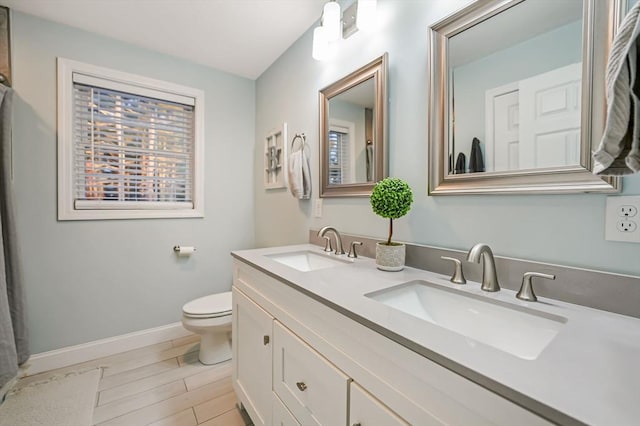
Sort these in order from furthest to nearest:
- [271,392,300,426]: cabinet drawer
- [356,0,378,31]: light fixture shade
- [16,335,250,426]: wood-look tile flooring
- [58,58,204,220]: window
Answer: [58,58,204,220]: window → [16,335,250,426]: wood-look tile flooring → [356,0,378,31]: light fixture shade → [271,392,300,426]: cabinet drawer

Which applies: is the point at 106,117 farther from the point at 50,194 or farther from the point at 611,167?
the point at 611,167

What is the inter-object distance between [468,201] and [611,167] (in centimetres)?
48

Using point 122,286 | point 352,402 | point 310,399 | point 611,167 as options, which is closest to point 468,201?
point 611,167

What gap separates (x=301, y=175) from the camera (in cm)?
186

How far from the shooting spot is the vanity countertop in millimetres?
367

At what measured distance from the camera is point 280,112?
226cm

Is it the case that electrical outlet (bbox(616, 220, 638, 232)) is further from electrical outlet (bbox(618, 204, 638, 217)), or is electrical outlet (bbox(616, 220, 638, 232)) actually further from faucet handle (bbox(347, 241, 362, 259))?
faucet handle (bbox(347, 241, 362, 259))

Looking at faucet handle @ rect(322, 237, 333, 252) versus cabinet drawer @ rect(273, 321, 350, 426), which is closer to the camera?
cabinet drawer @ rect(273, 321, 350, 426)

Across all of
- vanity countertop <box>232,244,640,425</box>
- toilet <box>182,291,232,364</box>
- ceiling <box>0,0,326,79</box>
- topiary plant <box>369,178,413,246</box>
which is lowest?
toilet <box>182,291,232,364</box>

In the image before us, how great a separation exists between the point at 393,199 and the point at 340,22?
112 centimetres

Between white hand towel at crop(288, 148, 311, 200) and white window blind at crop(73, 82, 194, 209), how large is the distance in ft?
3.77

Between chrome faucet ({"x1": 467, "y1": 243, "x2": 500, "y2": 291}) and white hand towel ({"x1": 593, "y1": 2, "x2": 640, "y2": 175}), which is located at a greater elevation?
white hand towel ({"x1": 593, "y1": 2, "x2": 640, "y2": 175})

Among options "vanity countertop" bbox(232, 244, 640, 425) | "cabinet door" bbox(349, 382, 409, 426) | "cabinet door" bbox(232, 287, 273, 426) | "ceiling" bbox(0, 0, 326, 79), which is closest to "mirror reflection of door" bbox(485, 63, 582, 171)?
"vanity countertop" bbox(232, 244, 640, 425)

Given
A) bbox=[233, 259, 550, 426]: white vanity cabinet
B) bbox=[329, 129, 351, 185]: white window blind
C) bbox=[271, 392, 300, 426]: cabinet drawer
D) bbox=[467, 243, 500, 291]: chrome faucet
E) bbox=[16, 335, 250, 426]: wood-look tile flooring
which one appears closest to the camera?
bbox=[233, 259, 550, 426]: white vanity cabinet
